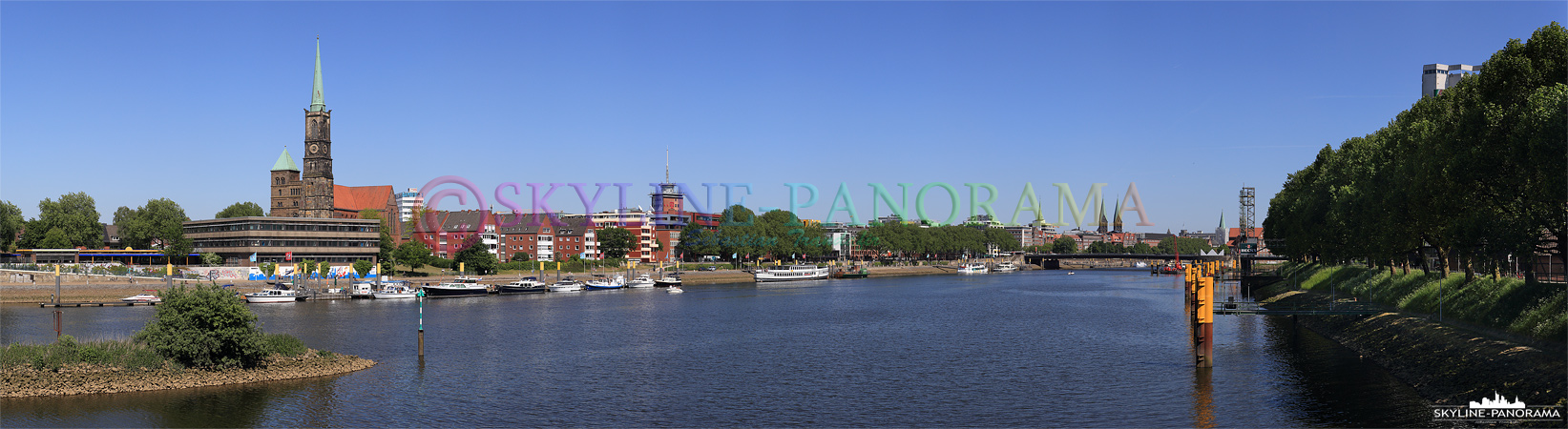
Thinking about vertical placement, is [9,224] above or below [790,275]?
above

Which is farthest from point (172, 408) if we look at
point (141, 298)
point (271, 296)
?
point (271, 296)

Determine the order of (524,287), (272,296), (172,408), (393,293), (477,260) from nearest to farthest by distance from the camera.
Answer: (172,408) → (272,296) → (393,293) → (524,287) → (477,260)

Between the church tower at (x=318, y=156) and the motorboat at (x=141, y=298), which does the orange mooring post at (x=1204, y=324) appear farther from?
the church tower at (x=318, y=156)

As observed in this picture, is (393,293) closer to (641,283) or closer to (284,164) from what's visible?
(641,283)

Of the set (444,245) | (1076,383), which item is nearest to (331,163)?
(444,245)

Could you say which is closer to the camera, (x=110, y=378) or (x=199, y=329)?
(x=110, y=378)

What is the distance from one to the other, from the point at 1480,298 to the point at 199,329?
2236 inches

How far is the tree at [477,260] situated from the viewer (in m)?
138

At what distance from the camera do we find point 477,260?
454 ft

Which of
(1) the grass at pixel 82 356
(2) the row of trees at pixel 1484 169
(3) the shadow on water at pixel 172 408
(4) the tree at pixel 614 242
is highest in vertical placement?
(2) the row of trees at pixel 1484 169

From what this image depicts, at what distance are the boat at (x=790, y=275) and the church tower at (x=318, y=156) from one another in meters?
77.7

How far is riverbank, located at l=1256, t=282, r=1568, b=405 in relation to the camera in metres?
32.2

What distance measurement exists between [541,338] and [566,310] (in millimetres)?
25785

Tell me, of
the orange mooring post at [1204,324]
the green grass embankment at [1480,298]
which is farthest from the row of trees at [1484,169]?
the orange mooring post at [1204,324]
